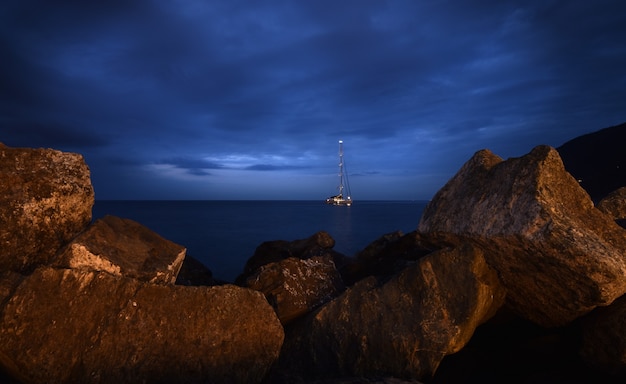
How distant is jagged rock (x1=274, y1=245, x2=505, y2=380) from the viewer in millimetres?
4691

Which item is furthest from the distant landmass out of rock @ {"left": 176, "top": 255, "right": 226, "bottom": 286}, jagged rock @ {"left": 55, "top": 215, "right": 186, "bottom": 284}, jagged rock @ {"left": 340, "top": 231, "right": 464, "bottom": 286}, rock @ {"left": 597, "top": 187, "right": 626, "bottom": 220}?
jagged rock @ {"left": 55, "top": 215, "right": 186, "bottom": 284}

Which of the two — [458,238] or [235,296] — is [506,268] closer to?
[458,238]

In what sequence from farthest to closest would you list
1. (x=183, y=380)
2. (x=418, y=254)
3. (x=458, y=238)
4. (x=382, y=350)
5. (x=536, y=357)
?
1. (x=418, y=254)
2. (x=536, y=357)
3. (x=458, y=238)
4. (x=382, y=350)
5. (x=183, y=380)

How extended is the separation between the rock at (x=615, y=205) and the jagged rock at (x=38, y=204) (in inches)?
442

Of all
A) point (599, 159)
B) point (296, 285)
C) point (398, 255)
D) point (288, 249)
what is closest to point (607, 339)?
point (398, 255)

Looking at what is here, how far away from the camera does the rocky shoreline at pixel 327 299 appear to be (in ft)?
12.7

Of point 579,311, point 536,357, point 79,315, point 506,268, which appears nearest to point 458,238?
point 506,268

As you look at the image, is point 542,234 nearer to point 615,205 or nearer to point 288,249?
point 615,205

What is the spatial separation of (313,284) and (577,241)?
377 cm

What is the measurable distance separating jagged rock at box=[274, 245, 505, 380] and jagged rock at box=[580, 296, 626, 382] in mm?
1379

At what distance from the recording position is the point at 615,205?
944cm

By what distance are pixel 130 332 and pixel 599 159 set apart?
239 ft

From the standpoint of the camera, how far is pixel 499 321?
6387 millimetres

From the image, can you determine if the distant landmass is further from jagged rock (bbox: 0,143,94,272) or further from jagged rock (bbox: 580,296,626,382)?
jagged rock (bbox: 0,143,94,272)
